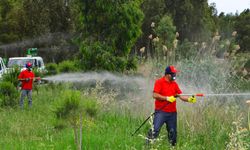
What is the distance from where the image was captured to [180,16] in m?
43.1

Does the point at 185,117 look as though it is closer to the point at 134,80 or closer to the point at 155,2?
the point at 134,80

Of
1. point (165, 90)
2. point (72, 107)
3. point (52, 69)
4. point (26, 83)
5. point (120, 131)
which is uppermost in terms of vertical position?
point (72, 107)

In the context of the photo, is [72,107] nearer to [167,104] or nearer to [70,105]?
[70,105]

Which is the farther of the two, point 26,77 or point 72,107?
point 26,77

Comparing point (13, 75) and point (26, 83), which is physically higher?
point (13, 75)

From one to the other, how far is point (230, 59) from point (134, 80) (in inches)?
128

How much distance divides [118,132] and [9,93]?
18.5 feet

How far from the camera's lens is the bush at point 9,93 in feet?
45.3

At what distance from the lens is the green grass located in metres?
7.98

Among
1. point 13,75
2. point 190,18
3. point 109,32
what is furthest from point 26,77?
point 190,18

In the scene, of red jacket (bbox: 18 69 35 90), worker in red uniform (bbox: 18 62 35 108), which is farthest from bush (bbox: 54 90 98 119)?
red jacket (bbox: 18 69 35 90)

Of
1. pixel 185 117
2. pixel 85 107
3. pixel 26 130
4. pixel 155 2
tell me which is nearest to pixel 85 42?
pixel 26 130

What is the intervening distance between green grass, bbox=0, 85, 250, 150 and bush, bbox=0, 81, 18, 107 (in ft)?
9.21

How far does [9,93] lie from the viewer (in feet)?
45.7
